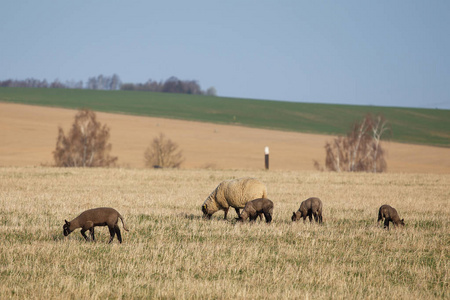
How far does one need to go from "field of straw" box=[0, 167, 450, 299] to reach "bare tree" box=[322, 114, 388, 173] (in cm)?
2978

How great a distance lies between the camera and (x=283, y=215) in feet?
54.8

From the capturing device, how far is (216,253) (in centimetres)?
1088

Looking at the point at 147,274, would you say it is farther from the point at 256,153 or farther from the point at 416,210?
the point at 256,153

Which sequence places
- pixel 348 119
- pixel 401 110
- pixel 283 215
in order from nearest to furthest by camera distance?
pixel 283 215, pixel 348 119, pixel 401 110

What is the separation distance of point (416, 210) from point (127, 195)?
10.6 m

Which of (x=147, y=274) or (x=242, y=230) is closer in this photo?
(x=147, y=274)

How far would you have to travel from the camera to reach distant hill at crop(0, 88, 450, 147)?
9825cm

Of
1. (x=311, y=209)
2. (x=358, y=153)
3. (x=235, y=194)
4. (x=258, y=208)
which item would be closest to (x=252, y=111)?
(x=358, y=153)

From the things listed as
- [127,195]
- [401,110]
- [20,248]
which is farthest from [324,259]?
[401,110]

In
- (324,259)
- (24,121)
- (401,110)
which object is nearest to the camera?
(324,259)

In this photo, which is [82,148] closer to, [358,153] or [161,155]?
[161,155]

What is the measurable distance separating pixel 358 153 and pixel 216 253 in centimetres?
4253

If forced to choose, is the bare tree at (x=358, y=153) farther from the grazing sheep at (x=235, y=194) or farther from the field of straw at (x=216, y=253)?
the grazing sheep at (x=235, y=194)

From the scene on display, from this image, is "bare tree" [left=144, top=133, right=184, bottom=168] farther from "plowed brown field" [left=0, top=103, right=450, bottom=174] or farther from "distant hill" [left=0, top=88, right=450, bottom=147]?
"distant hill" [left=0, top=88, right=450, bottom=147]
